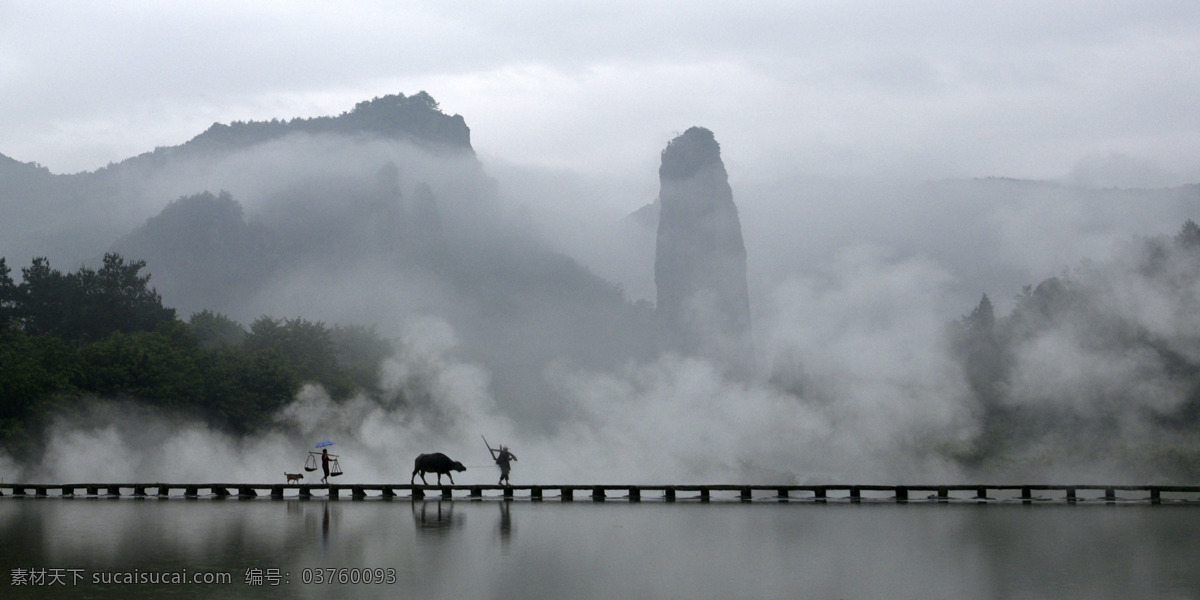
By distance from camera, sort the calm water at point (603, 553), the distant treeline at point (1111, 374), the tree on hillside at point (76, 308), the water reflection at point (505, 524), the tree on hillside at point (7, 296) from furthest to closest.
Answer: the tree on hillside at point (76, 308) → the tree on hillside at point (7, 296) → the distant treeline at point (1111, 374) → the water reflection at point (505, 524) → the calm water at point (603, 553)

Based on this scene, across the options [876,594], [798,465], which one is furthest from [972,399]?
[876,594]

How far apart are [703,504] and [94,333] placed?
262ft

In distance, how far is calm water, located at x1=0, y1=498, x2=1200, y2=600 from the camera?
64.8 feet

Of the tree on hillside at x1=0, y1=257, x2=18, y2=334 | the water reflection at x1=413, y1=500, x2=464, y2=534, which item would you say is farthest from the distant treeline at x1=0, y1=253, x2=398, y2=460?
the water reflection at x1=413, y1=500, x2=464, y2=534

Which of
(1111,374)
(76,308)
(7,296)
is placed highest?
(7,296)

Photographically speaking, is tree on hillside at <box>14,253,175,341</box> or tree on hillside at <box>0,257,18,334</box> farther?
tree on hillside at <box>14,253,175,341</box>

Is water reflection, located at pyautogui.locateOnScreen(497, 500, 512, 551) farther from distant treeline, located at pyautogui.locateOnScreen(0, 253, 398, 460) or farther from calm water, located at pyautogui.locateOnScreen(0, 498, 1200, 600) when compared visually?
distant treeline, located at pyautogui.locateOnScreen(0, 253, 398, 460)

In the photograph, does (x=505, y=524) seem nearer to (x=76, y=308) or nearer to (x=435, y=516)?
(x=435, y=516)

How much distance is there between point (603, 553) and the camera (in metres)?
25.6

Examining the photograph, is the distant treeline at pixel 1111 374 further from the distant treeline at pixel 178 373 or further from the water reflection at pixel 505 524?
the water reflection at pixel 505 524

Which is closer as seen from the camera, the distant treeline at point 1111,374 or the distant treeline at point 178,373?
the distant treeline at point 178,373

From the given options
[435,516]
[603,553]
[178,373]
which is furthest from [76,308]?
[603,553]

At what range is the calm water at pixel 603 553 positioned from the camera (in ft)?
64.8

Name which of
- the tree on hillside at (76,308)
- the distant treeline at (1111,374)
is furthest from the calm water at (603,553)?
the tree on hillside at (76,308)
